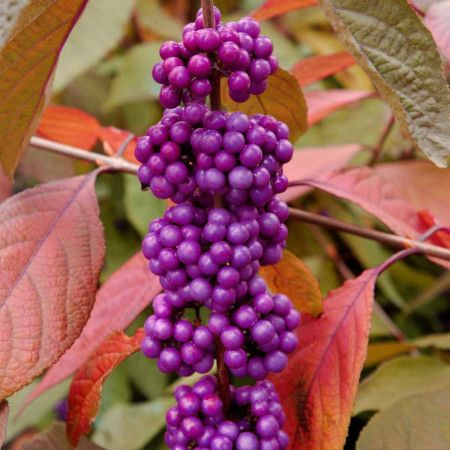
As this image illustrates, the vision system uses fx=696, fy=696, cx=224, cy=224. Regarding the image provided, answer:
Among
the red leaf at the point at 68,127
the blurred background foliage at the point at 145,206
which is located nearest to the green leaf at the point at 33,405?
the blurred background foliage at the point at 145,206

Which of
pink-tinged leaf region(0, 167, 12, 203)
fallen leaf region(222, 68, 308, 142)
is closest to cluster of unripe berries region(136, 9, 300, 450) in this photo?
fallen leaf region(222, 68, 308, 142)

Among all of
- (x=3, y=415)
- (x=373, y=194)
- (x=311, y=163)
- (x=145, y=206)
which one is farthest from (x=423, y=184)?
(x=3, y=415)

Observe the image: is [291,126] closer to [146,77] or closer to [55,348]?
[55,348]

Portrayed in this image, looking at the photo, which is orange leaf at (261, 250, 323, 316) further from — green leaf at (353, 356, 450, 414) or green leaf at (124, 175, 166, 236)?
green leaf at (124, 175, 166, 236)

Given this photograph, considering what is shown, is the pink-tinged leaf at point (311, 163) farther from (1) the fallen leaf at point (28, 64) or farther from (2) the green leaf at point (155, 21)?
(2) the green leaf at point (155, 21)

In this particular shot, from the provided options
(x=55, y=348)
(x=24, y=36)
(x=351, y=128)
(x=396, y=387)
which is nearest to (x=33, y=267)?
(x=55, y=348)

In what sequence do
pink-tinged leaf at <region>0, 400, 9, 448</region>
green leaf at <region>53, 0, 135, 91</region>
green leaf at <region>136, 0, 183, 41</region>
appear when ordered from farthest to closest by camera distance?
green leaf at <region>136, 0, 183, 41</region> < green leaf at <region>53, 0, 135, 91</region> < pink-tinged leaf at <region>0, 400, 9, 448</region>
